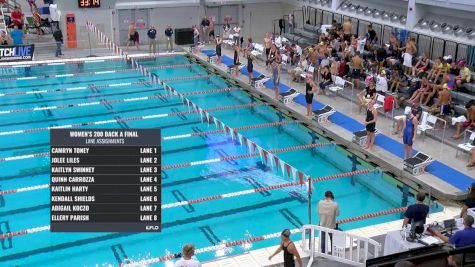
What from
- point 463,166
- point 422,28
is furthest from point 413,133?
point 422,28

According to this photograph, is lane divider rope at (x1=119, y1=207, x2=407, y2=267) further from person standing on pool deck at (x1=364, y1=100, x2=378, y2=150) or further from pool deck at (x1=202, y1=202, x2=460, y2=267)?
person standing on pool deck at (x1=364, y1=100, x2=378, y2=150)

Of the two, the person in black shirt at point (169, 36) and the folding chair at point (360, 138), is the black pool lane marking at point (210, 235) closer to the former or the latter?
the folding chair at point (360, 138)

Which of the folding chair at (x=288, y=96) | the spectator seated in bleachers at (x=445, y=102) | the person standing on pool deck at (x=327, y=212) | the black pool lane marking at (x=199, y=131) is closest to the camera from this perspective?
the person standing on pool deck at (x=327, y=212)

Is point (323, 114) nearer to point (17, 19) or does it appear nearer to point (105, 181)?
point (105, 181)

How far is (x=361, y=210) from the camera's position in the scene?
11.4 m


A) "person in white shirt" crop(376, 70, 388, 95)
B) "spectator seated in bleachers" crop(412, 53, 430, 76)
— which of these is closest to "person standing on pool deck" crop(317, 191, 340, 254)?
"person in white shirt" crop(376, 70, 388, 95)

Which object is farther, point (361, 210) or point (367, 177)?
point (367, 177)

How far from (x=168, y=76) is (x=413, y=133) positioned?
1109cm

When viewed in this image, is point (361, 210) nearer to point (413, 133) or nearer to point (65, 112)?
point (413, 133)

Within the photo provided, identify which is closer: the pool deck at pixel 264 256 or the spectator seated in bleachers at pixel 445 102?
the pool deck at pixel 264 256

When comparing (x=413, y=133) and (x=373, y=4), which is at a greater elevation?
(x=373, y=4)

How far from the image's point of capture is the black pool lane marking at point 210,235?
10172 millimetres

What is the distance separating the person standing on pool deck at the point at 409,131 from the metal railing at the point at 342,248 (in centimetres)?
420

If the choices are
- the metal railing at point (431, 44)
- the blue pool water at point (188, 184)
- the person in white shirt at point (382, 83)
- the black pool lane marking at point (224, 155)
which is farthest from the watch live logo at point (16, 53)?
the person in white shirt at point (382, 83)
